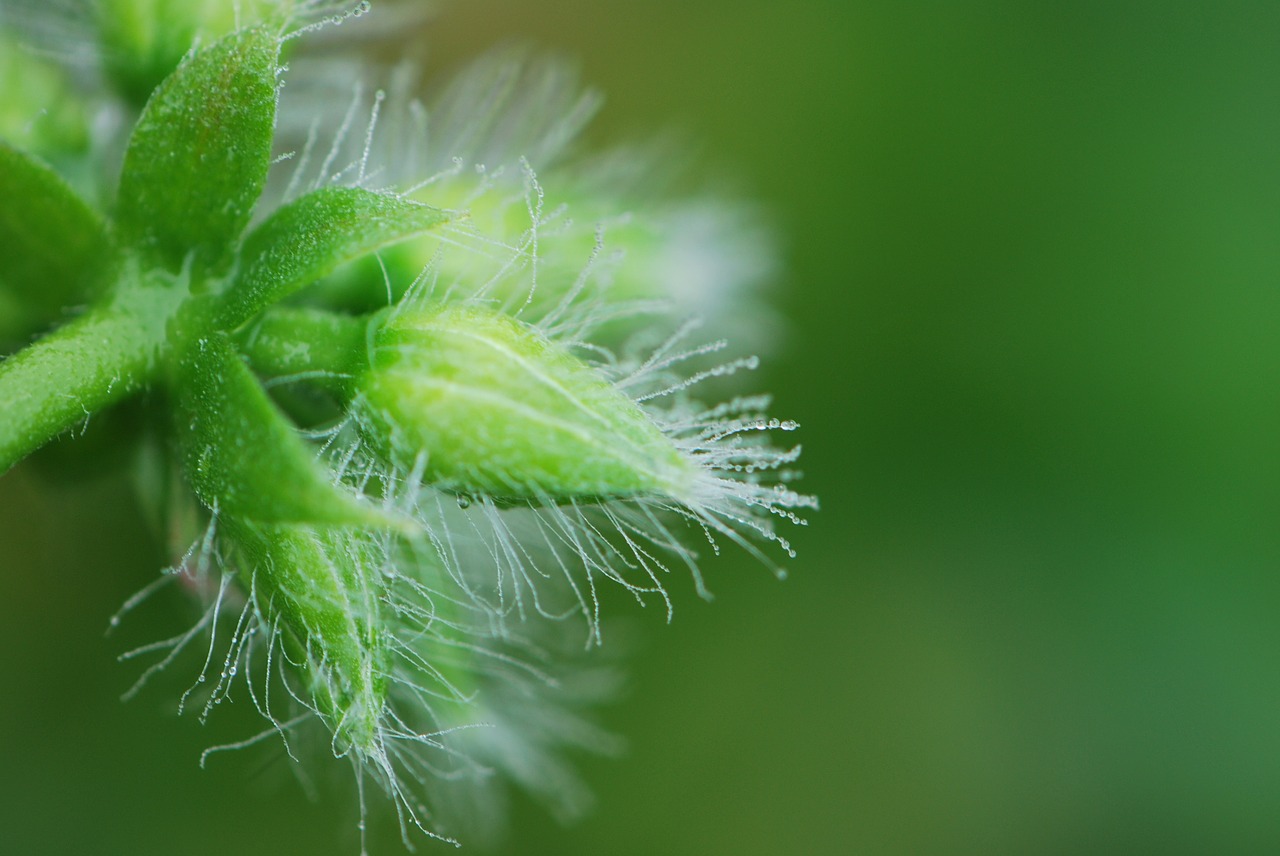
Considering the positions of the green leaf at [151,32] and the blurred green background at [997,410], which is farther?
the blurred green background at [997,410]

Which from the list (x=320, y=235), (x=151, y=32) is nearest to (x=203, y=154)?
(x=320, y=235)

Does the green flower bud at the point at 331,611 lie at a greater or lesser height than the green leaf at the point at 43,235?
lesser

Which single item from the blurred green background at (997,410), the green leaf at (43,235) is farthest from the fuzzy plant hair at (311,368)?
the blurred green background at (997,410)

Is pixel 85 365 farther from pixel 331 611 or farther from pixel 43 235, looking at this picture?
pixel 331 611

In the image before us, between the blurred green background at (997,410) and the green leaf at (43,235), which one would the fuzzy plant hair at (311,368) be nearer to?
the green leaf at (43,235)

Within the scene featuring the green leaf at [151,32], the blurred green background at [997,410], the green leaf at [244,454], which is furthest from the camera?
the blurred green background at [997,410]

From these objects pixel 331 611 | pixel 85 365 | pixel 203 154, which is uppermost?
pixel 203 154

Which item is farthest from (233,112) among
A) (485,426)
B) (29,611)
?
(29,611)
